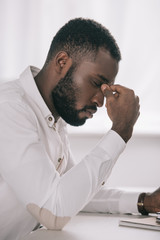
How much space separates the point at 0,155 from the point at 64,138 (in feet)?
1.52

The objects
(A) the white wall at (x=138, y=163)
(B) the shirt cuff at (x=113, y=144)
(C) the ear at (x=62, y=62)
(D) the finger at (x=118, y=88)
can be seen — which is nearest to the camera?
(B) the shirt cuff at (x=113, y=144)

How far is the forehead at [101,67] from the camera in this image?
55.3 inches

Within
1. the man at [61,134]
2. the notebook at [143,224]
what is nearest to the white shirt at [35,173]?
the man at [61,134]

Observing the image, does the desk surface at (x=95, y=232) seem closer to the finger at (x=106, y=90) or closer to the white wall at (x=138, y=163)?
the finger at (x=106, y=90)

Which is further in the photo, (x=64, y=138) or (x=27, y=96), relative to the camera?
(x=64, y=138)

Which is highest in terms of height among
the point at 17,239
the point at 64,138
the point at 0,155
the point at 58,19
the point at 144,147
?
the point at 58,19

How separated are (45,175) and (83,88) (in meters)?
0.45

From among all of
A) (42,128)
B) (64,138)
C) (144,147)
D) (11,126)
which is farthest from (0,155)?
(144,147)

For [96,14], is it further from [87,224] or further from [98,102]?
[87,224]

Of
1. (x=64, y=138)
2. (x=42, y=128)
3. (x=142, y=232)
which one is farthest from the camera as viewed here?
(x=64, y=138)

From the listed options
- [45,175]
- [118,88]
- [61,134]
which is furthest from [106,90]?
[45,175]

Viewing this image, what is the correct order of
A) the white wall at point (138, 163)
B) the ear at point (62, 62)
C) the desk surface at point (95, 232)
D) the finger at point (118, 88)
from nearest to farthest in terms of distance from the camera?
the desk surface at point (95, 232), the finger at point (118, 88), the ear at point (62, 62), the white wall at point (138, 163)

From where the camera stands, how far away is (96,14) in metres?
2.77

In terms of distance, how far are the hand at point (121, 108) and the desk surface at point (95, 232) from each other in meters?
0.29
